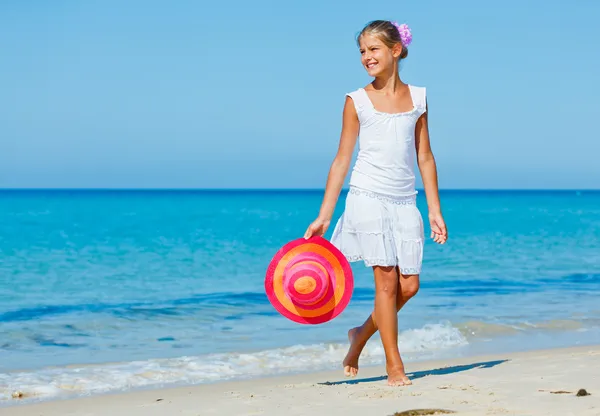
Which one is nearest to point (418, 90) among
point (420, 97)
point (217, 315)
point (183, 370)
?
point (420, 97)

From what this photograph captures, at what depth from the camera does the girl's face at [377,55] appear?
449 cm

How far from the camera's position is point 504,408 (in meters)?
3.93

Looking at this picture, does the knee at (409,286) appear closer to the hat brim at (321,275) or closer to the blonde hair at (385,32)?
the hat brim at (321,275)

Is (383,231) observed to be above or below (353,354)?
above

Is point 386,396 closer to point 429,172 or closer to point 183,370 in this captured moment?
point 429,172

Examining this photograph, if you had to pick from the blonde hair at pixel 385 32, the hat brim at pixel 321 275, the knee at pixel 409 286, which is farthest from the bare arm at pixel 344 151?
the knee at pixel 409 286

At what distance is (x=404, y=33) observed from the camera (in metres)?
4.55

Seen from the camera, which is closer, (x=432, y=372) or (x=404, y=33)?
(x=404, y=33)

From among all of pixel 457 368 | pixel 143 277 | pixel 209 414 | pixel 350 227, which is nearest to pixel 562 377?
pixel 457 368

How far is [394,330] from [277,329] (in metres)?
3.88

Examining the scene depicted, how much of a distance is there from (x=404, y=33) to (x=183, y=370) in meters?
3.01

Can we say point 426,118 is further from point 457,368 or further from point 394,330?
point 457,368

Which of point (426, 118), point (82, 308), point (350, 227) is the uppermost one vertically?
point (426, 118)

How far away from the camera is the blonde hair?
177 inches
